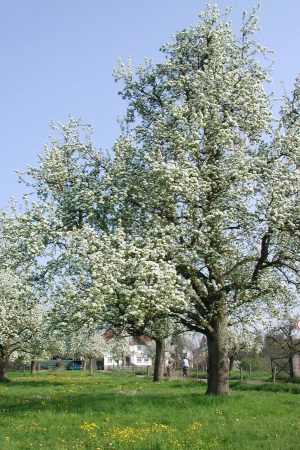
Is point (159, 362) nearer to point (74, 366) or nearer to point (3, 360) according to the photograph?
point (3, 360)

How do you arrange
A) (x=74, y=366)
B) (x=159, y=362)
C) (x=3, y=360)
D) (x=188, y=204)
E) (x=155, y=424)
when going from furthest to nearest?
(x=74, y=366) → (x=3, y=360) → (x=159, y=362) → (x=188, y=204) → (x=155, y=424)

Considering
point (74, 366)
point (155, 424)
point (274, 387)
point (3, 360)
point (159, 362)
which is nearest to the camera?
point (155, 424)

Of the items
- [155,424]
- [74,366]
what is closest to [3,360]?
[155,424]

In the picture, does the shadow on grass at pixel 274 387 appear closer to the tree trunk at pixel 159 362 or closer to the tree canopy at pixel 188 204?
the tree canopy at pixel 188 204

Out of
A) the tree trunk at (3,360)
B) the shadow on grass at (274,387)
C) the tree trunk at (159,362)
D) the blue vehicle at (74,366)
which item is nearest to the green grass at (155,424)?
the shadow on grass at (274,387)

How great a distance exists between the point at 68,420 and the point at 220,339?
25.8 feet

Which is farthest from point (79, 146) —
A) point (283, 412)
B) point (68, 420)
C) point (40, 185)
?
point (283, 412)

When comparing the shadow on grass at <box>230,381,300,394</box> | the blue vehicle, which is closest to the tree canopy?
the shadow on grass at <box>230,381,300,394</box>

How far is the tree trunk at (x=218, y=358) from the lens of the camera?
2217 cm

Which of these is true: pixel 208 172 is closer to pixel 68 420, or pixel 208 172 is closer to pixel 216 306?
pixel 216 306

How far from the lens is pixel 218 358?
2219cm

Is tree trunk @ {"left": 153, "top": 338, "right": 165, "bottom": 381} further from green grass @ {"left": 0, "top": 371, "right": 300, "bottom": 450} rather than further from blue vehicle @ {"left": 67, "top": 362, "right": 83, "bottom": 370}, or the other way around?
blue vehicle @ {"left": 67, "top": 362, "right": 83, "bottom": 370}

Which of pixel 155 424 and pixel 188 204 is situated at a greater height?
pixel 188 204

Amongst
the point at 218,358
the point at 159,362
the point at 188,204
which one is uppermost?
the point at 188,204
